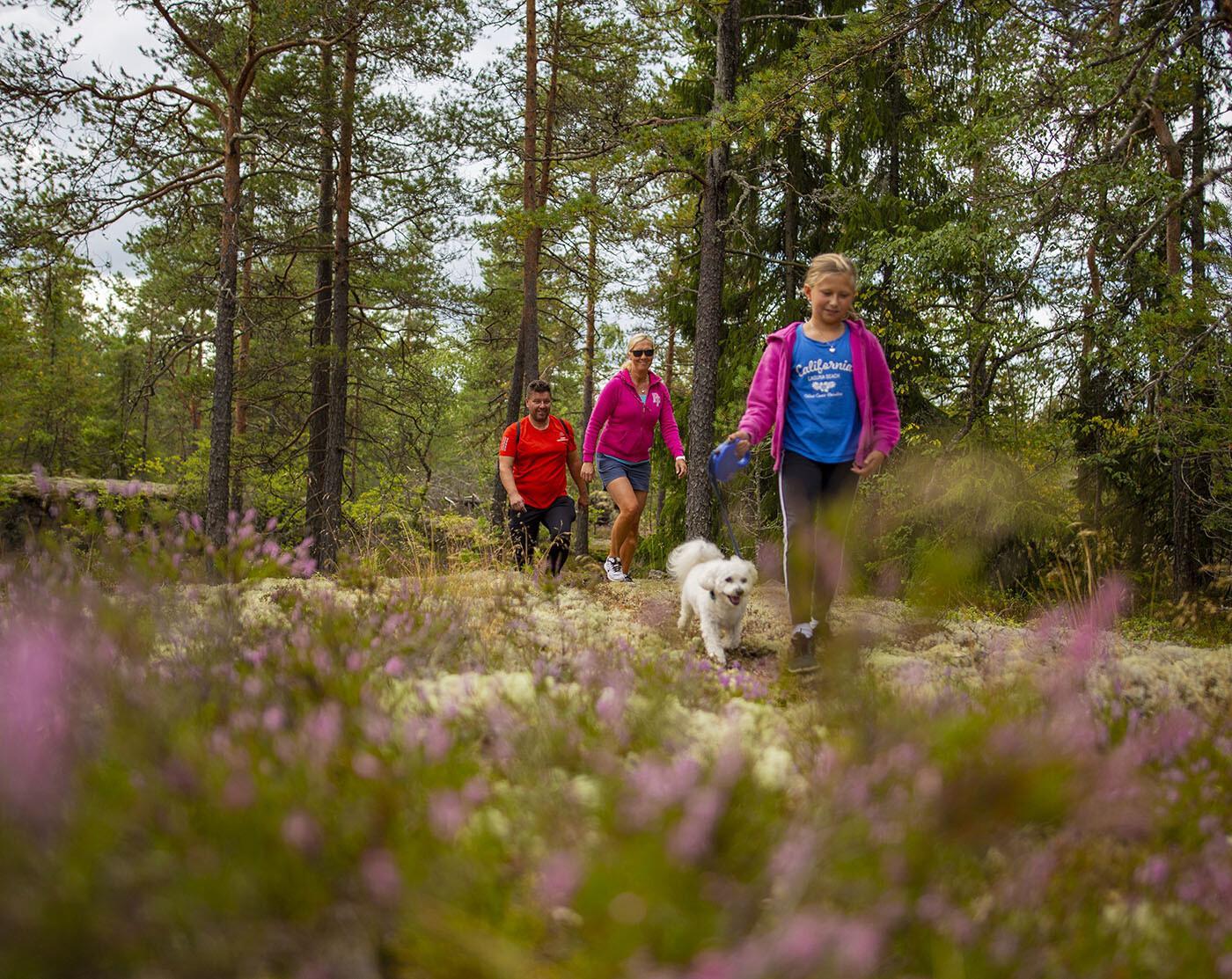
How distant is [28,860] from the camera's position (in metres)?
1.28

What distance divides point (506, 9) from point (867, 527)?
11476 millimetres

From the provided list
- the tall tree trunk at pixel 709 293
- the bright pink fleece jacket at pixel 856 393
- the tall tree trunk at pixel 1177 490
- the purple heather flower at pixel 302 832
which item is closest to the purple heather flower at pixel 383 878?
the purple heather flower at pixel 302 832

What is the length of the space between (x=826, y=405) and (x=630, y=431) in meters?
3.19

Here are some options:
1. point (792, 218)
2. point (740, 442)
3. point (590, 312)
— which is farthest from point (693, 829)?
point (590, 312)

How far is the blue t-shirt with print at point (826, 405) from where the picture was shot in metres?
4.28

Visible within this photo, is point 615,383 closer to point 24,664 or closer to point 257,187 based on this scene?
point 24,664

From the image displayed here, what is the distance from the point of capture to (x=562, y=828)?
161 cm

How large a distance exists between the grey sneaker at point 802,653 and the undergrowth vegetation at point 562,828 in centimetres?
125

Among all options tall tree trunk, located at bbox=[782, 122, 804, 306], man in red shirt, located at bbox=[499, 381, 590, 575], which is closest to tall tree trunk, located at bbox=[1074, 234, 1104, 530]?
tall tree trunk, located at bbox=[782, 122, 804, 306]

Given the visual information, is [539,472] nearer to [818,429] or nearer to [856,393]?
[818,429]

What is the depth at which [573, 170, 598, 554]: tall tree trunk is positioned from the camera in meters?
9.26

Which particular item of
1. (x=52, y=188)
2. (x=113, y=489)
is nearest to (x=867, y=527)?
(x=113, y=489)

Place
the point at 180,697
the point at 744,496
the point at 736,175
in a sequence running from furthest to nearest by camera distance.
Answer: the point at 744,496 < the point at 736,175 < the point at 180,697

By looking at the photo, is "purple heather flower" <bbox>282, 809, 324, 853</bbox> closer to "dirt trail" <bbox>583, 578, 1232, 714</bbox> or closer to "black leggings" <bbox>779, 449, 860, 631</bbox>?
"dirt trail" <bbox>583, 578, 1232, 714</bbox>
